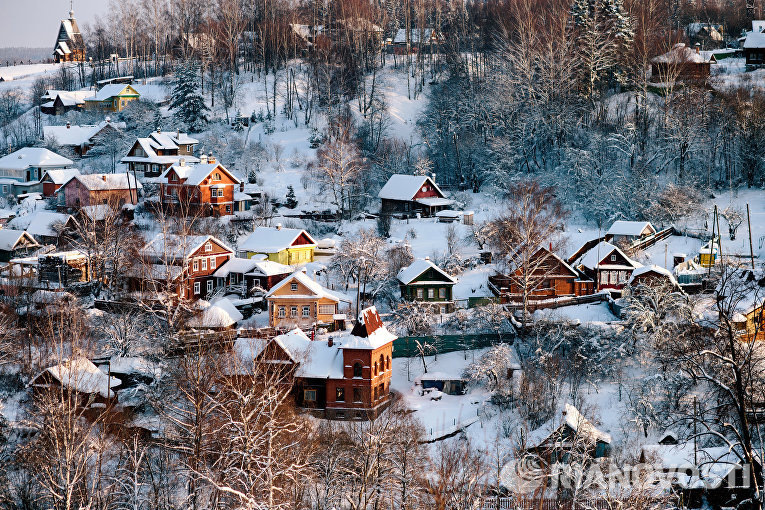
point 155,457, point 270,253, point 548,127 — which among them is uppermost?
point 548,127

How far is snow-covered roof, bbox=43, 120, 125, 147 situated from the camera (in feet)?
245

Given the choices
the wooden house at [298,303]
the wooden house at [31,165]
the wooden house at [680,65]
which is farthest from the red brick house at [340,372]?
the wooden house at [31,165]

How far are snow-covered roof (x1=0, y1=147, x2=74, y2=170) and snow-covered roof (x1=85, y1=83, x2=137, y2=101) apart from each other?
483 inches

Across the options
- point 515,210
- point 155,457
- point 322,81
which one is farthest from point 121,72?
point 155,457

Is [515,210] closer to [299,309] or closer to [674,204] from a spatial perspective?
[674,204]

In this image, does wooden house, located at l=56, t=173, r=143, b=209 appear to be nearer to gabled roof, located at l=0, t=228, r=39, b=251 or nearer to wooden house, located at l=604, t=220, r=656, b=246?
gabled roof, located at l=0, t=228, r=39, b=251

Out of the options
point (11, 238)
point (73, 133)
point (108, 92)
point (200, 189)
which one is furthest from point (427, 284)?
point (108, 92)

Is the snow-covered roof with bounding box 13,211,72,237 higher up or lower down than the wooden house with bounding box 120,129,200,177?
lower down

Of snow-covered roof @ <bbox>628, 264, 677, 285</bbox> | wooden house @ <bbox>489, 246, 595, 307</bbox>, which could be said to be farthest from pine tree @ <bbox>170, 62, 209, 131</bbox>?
snow-covered roof @ <bbox>628, 264, 677, 285</bbox>

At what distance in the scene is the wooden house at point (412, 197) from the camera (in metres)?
58.9

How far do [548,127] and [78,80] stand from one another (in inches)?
2225

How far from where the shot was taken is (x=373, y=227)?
55.9m

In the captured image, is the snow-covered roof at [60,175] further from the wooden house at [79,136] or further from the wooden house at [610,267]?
the wooden house at [610,267]

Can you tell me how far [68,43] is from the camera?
106688 mm
